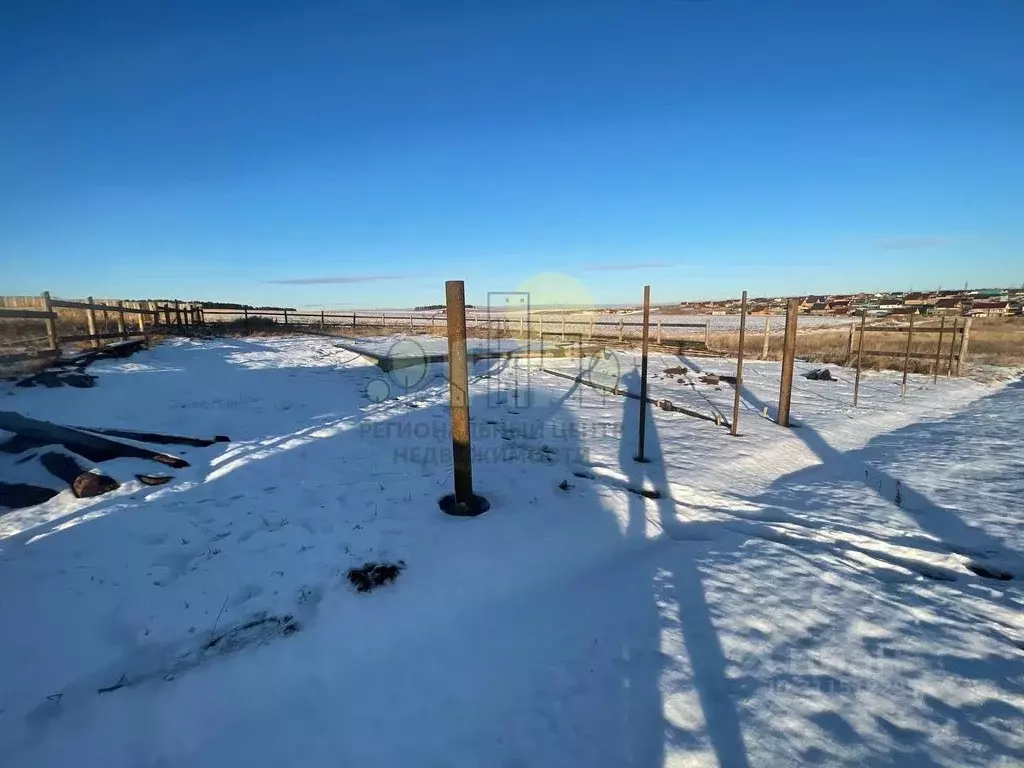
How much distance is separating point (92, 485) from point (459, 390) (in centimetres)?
439

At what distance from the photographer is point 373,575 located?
3.87m

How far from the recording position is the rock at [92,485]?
517 cm

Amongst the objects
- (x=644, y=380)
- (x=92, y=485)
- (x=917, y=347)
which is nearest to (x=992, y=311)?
(x=917, y=347)

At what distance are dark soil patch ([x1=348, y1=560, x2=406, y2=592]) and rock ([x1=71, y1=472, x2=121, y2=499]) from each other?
3545 millimetres

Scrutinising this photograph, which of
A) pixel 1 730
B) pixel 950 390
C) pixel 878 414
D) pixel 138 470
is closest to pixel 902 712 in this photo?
pixel 1 730

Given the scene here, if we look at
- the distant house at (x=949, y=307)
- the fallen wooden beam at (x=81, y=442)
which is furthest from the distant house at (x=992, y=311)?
the fallen wooden beam at (x=81, y=442)

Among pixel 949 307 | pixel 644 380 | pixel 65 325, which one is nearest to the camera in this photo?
pixel 644 380

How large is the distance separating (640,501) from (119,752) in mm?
4832

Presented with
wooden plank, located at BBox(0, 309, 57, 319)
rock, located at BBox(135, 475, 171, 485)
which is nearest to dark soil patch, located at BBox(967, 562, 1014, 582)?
rock, located at BBox(135, 475, 171, 485)

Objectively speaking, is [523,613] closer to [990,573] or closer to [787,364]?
[990,573]

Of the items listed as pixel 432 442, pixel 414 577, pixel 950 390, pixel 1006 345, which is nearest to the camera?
pixel 414 577

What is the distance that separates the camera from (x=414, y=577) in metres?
3.92

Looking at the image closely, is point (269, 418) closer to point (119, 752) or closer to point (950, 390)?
point (119, 752)

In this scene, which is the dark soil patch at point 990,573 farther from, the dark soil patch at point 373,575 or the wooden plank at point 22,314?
the wooden plank at point 22,314
